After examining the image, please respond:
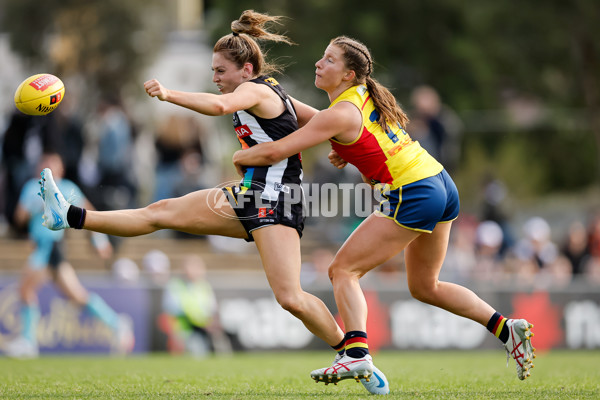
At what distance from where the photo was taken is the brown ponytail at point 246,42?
5.94 meters

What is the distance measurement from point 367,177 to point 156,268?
27.7 ft

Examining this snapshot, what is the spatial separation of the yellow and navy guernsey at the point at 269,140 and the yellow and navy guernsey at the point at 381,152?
1.20ft

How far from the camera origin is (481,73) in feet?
72.4

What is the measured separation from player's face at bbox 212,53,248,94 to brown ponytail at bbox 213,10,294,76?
31mm

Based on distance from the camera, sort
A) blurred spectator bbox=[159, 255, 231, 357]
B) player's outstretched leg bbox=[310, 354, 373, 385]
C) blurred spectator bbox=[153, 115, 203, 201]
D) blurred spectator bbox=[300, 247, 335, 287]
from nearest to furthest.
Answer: player's outstretched leg bbox=[310, 354, 373, 385], blurred spectator bbox=[159, 255, 231, 357], blurred spectator bbox=[300, 247, 335, 287], blurred spectator bbox=[153, 115, 203, 201]

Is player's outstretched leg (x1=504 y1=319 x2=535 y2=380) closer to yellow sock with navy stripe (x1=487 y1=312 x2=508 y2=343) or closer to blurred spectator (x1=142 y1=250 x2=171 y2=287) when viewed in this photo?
yellow sock with navy stripe (x1=487 y1=312 x2=508 y2=343)

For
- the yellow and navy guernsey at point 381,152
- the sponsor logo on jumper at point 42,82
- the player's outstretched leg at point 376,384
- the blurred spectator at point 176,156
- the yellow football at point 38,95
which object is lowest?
the player's outstretched leg at point 376,384

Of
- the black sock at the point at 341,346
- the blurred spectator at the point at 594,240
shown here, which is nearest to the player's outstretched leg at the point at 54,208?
the black sock at the point at 341,346

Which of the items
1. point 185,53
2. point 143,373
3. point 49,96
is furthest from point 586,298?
point 185,53

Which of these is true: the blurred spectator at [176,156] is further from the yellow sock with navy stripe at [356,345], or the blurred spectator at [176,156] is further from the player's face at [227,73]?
the yellow sock with navy stripe at [356,345]

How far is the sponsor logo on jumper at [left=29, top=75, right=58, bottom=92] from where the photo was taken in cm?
611

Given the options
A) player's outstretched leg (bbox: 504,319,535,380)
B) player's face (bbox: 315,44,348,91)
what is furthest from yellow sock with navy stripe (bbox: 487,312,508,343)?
player's face (bbox: 315,44,348,91)

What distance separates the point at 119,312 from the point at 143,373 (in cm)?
514

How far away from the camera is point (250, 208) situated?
226 inches
